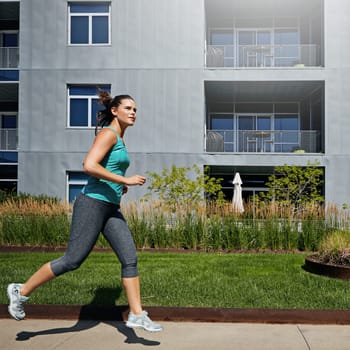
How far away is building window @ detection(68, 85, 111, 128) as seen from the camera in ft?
73.2

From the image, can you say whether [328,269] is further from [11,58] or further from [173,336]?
[11,58]

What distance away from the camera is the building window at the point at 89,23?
22.4 meters

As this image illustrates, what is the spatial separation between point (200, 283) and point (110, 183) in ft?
10.4

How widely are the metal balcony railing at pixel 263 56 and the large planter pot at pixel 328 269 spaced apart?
50.5 ft

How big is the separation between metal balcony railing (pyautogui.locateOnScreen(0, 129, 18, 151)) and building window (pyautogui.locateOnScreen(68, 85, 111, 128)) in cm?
299

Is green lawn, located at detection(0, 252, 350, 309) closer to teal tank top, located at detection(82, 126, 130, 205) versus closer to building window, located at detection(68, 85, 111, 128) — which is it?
teal tank top, located at detection(82, 126, 130, 205)

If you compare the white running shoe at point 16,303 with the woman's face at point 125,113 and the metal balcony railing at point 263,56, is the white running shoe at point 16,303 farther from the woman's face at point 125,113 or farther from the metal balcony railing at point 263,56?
the metal balcony railing at point 263,56

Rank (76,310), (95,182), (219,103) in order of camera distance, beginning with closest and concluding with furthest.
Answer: (95,182), (76,310), (219,103)

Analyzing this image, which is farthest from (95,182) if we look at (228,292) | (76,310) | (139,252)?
(139,252)

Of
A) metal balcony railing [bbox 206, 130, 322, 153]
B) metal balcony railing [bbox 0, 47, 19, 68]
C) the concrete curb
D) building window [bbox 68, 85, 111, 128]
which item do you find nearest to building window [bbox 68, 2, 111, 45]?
building window [bbox 68, 85, 111, 128]

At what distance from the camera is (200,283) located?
284 inches

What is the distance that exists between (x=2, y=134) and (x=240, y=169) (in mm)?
11164

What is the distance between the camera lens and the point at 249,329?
16.8 feet

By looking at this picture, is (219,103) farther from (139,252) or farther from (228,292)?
(228,292)
